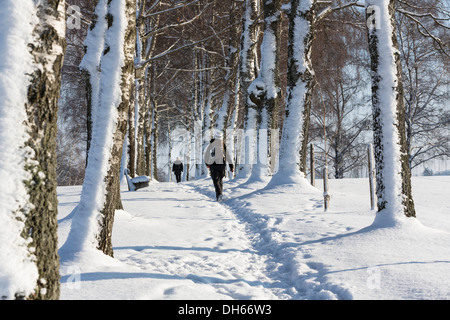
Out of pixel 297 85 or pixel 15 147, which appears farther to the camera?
pixel 297 85

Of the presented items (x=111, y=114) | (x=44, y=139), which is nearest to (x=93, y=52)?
(x=111, y=114)

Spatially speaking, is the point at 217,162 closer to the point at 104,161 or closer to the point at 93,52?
the point at 93,52

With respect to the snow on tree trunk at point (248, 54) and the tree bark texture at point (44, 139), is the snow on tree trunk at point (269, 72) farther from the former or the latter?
the tree bark texture at point (44, 139)

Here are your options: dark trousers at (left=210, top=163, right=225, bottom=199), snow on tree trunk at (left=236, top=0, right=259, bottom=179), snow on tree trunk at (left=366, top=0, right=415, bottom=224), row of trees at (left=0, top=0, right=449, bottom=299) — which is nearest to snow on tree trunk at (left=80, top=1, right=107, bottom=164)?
row of trees at (left=0, top=0, right=449, bottom=299)

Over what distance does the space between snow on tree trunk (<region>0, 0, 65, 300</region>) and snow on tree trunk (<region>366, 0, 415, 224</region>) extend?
475 cm

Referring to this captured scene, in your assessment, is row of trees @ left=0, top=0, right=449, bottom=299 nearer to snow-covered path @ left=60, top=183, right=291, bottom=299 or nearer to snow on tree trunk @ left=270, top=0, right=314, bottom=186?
snow on tree trunk @ left=270, top=0, right=314, bottom=186

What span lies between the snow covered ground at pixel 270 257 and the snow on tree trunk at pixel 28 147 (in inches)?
40.4

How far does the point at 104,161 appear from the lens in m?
4.66

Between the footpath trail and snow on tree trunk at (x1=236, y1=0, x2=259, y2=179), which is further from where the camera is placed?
snow on tree trunk at (x1=236, y1=0, x2=259, y2=179)

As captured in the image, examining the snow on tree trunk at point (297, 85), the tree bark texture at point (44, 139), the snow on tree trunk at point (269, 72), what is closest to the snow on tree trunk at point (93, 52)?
the tree bark texture at point (44, 139)

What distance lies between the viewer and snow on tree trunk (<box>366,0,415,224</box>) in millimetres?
5793

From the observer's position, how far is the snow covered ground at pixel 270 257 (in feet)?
12.1

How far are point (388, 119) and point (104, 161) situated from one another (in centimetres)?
401
